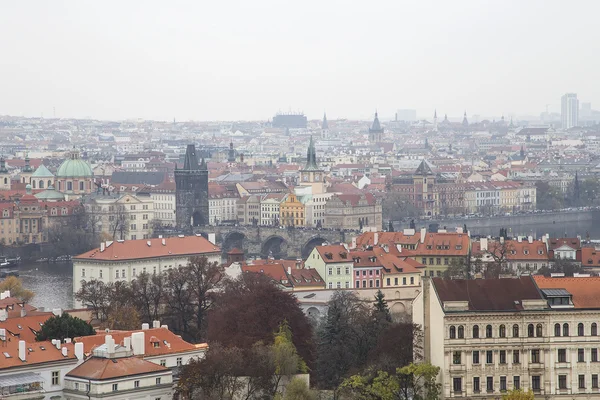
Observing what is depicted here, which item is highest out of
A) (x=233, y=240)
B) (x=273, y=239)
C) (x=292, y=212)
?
(x=292, y=212)

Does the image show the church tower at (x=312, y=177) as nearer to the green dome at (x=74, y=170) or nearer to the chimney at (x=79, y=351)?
the green dome at (x=74, y=170)

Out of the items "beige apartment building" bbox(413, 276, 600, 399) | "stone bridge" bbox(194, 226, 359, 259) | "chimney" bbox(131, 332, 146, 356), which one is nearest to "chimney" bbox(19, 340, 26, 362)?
"chimney" bbox(131, 332, 146, 356)

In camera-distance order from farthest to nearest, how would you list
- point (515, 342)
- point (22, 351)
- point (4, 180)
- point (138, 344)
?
point (4, 180), point (515, 342), point (138, 344), point (22, 351)

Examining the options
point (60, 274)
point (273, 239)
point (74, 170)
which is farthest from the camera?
point (74, 170)

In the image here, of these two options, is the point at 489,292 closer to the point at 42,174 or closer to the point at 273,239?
the point at 273,239

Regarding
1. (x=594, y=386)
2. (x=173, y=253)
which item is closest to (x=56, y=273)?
(x=173, y=253)

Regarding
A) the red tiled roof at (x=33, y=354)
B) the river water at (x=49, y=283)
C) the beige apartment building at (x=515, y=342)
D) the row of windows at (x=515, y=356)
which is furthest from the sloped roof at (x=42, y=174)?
the row of windows at (x=515, y=356)

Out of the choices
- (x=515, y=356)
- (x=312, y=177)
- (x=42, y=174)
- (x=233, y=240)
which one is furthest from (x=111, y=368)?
(x=42, y=174)
